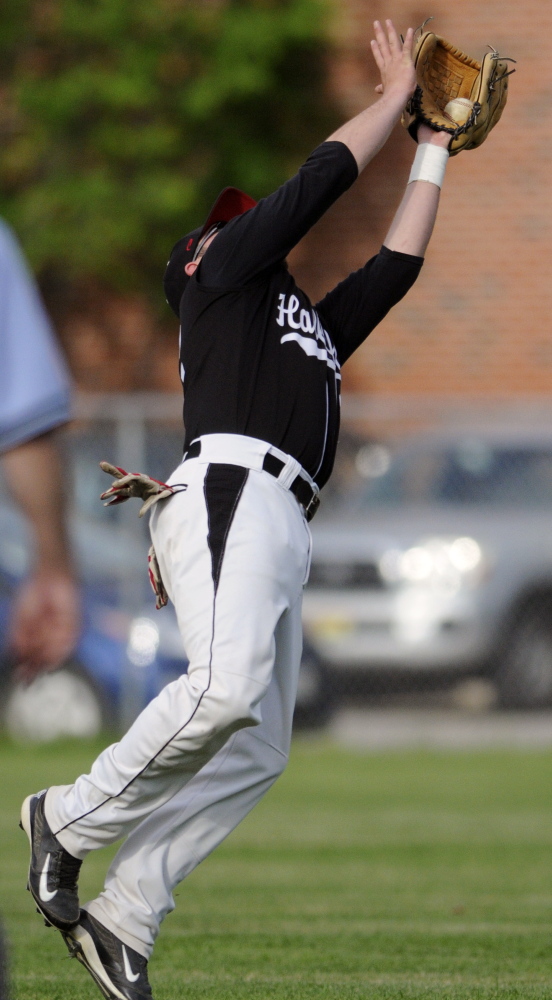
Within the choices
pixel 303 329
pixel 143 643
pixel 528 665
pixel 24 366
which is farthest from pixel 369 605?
pixel 24 366

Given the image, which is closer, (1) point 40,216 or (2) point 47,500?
(2) point 47,500

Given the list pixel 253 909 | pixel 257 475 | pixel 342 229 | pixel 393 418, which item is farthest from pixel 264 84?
pixel 257 475

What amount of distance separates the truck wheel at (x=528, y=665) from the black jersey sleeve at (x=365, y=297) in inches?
293

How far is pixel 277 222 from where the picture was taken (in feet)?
12.2

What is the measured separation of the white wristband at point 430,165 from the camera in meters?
4.09

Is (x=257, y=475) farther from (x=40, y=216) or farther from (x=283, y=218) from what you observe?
(x=40, y=216)

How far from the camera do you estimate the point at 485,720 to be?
37.9ft

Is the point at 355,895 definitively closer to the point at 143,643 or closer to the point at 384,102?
the point at 384,102

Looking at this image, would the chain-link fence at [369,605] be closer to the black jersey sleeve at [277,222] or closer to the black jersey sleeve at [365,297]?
the black jersey sleeve at [365,297]

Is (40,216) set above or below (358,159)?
above

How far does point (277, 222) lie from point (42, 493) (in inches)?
43.5

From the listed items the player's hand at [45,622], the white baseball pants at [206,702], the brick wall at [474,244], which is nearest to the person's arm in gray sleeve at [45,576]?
the player's hand at [45,622]

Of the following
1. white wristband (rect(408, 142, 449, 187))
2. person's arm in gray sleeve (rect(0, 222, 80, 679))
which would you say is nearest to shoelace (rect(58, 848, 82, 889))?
person's arm in gray sleeve (rect(0, 222, 80, 679))

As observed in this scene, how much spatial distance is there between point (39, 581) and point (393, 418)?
9.50 metres
